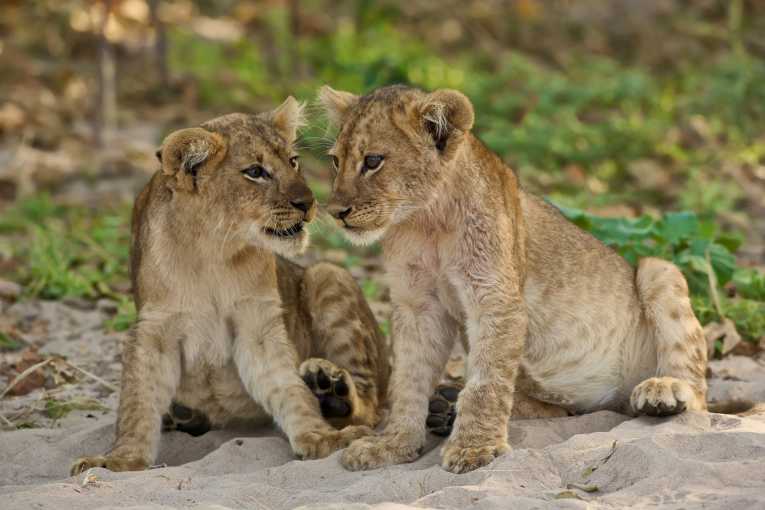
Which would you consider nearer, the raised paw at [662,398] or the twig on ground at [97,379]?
the raised paw at [662,398]

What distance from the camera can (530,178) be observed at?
1095cm

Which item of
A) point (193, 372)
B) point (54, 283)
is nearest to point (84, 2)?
point (54, 283)

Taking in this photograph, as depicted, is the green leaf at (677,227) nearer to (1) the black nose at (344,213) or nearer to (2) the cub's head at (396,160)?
(2) the cub's head at (396,160)

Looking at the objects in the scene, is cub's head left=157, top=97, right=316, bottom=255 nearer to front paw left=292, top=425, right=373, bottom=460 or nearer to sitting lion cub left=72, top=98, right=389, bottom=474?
sitting lion cub left=72, top=98, right=389, bottom=474

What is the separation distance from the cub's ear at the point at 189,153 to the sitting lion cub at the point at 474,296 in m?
0.58

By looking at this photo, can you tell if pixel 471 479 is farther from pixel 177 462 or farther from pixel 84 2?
pixel 84 2

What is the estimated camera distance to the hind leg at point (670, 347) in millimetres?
5684

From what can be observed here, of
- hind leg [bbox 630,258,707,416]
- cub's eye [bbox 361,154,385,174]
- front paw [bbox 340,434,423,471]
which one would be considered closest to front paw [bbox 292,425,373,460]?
front paw [bbox 340,434,423,471]

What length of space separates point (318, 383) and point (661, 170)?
6.04m

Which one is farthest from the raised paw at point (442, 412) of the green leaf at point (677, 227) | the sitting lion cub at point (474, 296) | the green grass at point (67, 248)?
the green grass at point (67, 248)

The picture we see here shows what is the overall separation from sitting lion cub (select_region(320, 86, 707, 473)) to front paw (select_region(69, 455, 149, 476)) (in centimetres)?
99

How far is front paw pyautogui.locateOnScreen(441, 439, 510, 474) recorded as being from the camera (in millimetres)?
5234

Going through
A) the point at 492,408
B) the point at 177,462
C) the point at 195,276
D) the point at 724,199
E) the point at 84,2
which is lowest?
the point at 177,462

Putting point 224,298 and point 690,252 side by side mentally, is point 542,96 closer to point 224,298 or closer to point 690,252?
point 690,252
